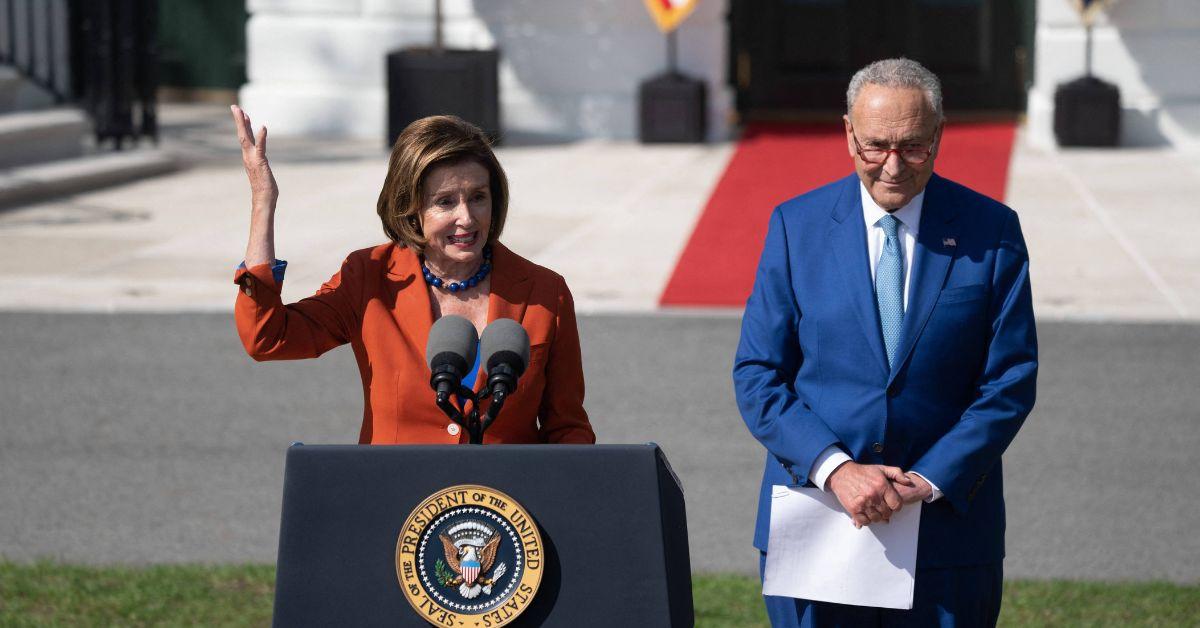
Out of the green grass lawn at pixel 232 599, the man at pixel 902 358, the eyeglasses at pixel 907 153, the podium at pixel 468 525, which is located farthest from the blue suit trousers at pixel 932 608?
the green grass lawn at pixel 232 599

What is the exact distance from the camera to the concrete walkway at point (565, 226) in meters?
11.4

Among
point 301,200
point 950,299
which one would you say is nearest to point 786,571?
point 950,299

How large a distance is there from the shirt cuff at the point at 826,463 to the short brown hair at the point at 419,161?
87 centimetres

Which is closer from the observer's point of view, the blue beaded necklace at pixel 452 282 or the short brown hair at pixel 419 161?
the short brown hair at pixel 419 161

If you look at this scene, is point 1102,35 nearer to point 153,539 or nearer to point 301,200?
point 301,200

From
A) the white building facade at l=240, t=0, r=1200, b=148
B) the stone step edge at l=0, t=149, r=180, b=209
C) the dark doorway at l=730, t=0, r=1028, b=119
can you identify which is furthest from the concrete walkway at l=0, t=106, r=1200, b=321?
the dark doorway at l=730, t=0, r=1028, b=119

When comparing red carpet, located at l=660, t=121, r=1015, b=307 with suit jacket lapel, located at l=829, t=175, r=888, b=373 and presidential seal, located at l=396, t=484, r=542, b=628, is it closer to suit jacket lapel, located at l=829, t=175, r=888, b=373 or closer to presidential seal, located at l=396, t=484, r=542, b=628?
suit jacket lapel, located at l=829, t=175, r=888, b=373

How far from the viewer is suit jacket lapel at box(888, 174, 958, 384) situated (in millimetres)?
3531

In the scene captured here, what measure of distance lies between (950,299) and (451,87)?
15.3m

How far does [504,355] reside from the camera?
2.97m

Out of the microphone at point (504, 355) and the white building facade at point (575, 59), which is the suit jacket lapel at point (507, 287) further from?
the white building facade at point (575, 59)

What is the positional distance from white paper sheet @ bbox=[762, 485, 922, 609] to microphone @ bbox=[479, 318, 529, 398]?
32.6 inches

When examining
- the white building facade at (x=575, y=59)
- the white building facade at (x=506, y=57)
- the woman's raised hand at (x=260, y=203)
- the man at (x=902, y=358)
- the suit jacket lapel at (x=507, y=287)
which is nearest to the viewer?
the woman's raised hand at (x=260, y=203)

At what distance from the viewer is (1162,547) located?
256 inches
